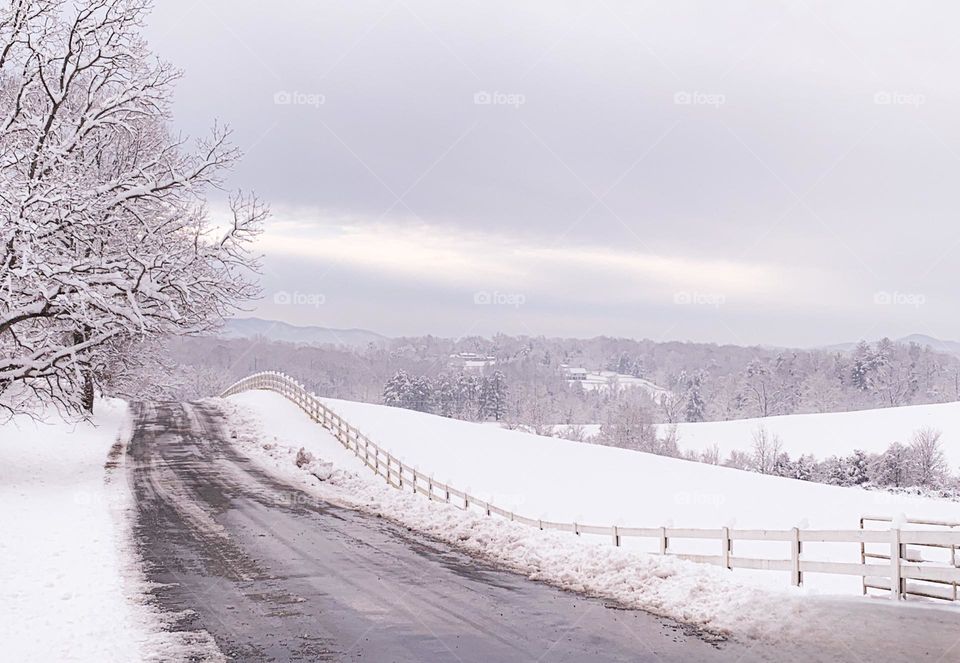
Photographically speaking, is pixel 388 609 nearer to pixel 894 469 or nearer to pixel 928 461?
pixel 894 469

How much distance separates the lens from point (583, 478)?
35938 millimetres

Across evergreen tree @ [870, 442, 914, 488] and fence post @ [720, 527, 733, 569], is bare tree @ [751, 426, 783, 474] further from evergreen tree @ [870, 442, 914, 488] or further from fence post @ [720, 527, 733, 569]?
fence post @ [720, 527, 733, 569]

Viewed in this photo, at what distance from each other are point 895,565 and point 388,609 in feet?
22.9

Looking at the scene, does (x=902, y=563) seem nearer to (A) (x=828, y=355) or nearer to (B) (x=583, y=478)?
(B) (x=583, y=478)

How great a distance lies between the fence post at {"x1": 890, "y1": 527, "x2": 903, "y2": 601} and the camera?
1062 cm

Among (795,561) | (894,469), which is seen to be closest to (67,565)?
(795,561)

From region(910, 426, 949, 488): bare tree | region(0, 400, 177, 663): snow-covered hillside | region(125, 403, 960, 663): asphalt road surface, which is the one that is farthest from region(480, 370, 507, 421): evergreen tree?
→ region(125, 403, 960, 663): asphalt road surface

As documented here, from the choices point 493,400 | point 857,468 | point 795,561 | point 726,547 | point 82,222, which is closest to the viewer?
point 795,561

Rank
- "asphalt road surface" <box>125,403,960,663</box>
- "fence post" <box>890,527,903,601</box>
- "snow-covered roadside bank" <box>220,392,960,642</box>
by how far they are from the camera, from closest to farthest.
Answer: "asphalt road surface" <box>125,403,960,663</box>
"snow-covered roadside bank" <box>220,392,960,642</box>
"fence post" <box>890,527,903,601</box>

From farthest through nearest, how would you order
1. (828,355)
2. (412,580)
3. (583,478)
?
(828,355) < (583,478) < (412,580)

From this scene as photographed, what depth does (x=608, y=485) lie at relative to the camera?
34.5 metres

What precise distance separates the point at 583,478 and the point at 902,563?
25.5 m

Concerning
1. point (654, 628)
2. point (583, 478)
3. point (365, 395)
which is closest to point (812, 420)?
point (583, 478)

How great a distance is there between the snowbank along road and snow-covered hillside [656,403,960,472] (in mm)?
78541
